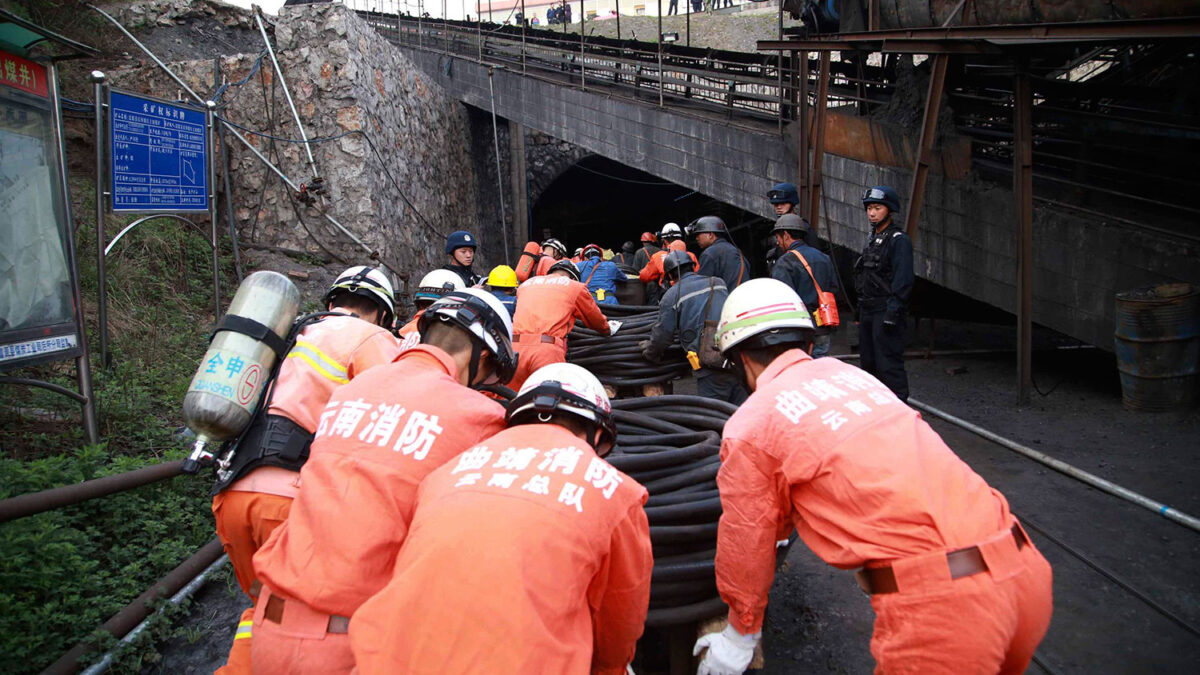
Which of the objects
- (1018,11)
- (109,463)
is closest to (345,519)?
(109,463)

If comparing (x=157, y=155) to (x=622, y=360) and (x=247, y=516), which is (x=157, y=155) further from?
(x=247, y=516)

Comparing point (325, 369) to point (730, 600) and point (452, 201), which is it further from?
point (452, 201)

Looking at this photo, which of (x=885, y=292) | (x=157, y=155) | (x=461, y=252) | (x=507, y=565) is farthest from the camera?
(x=461, y=252)

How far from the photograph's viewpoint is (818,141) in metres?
8.35

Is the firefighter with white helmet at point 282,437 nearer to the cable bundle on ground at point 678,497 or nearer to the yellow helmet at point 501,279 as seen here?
the cable bundle on ground at point 678,497

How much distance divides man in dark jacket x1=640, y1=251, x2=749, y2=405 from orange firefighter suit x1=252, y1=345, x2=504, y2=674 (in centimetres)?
357

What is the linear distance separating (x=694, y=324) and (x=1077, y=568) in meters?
2.89

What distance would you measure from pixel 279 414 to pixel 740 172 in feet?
29.5

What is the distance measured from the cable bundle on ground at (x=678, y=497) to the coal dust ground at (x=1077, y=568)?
736mm

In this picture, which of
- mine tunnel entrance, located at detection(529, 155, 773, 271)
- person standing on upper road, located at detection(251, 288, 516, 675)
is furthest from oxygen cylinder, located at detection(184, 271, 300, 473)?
mine tunnel entrance, located at detection(529, 155, 773, 271)

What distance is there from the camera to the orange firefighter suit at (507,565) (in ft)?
5.23

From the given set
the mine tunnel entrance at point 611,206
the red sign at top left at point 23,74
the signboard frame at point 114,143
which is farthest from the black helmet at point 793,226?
the mine tunnel entrance at point 611,206

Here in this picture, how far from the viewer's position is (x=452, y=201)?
15367 mm

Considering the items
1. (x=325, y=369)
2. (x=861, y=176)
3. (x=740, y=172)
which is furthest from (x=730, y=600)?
(x=740, y=172)
